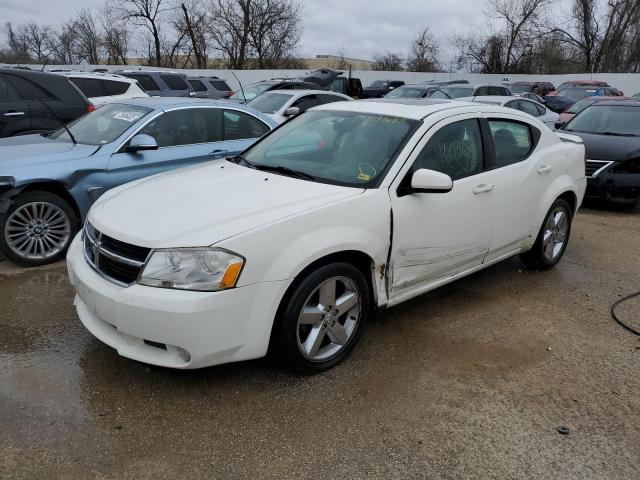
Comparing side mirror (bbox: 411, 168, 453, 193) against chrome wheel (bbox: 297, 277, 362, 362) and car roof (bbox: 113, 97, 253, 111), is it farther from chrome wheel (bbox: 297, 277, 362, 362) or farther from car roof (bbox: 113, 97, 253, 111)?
car roof (bbox: 113, 97, 253, 111)

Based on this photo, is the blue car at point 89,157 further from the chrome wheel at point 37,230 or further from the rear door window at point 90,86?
the rear door window at point 90,86

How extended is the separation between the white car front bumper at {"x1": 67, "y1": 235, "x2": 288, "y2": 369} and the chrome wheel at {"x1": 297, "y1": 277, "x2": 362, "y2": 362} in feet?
0.96

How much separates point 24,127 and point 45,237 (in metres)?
3.30

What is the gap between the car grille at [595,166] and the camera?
7.84m

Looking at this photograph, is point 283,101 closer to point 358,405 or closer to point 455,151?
point 455,151

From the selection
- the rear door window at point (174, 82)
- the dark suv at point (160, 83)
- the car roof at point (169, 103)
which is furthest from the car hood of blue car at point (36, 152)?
the rear door window at point (174, 82)

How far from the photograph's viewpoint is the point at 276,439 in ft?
8.93

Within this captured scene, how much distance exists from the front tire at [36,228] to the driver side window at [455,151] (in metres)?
3.44

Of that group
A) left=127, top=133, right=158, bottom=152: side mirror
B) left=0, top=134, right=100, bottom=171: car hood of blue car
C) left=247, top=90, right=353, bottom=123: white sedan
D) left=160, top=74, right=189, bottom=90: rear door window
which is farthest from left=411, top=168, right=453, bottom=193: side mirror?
left=160, top=74, right=189, bottom=90: rear door window

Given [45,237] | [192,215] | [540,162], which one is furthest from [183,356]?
[540,162]

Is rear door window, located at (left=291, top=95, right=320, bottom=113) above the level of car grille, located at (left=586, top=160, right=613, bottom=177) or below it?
above

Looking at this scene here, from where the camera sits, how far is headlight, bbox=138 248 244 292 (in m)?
2.74

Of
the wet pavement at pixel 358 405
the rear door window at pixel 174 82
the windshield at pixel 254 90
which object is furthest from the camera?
the rear door window at pixel 174 82

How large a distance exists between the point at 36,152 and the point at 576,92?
2434 centimetres
